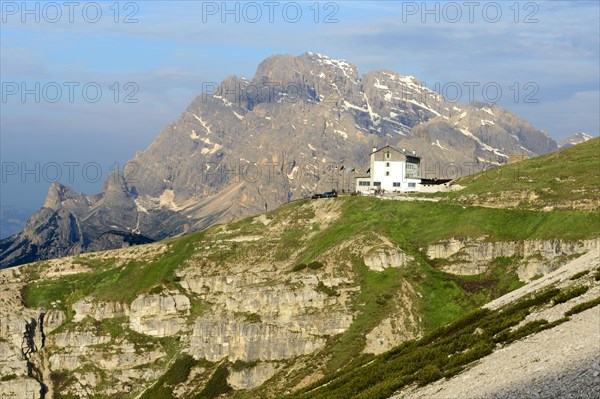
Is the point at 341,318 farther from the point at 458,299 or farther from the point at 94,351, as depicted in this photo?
the point at 94,351

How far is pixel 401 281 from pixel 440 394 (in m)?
112

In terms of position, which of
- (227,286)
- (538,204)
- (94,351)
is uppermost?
(538,204)

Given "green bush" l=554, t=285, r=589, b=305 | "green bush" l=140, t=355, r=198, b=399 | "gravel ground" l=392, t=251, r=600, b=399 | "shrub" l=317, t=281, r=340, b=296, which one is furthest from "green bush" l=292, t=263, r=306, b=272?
"gravel ground" l=392, t=251, r=600, b=399

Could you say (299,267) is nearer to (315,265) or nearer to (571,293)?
(315,265)

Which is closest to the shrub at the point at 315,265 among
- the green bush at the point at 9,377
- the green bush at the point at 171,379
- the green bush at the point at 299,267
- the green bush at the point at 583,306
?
the green bush at the point at 299,267

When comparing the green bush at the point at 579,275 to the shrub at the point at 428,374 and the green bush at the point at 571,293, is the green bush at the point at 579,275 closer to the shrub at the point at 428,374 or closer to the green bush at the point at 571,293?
the green bush at the point at 571,293

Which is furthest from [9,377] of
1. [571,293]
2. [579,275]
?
[571,293]

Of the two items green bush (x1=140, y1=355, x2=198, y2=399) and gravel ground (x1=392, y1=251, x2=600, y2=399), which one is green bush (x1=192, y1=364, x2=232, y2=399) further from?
gravel ground (x1=392, y1=251, x2=600, y2=399)

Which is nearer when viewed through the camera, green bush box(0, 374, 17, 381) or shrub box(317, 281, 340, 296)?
shrub box(317, 281, 340, 296)

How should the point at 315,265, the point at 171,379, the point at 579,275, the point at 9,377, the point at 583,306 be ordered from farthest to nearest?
the point at 9,377
the point at 315,265
the point at 171,379
the point at 579,275
the point at 583,306

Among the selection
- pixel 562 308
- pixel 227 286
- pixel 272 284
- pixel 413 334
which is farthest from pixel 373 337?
pixel 562 308

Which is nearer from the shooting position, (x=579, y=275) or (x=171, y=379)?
(x=579, y=275)

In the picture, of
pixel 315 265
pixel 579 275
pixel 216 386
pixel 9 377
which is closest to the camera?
pixel 579 275

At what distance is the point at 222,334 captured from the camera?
17638 cm
